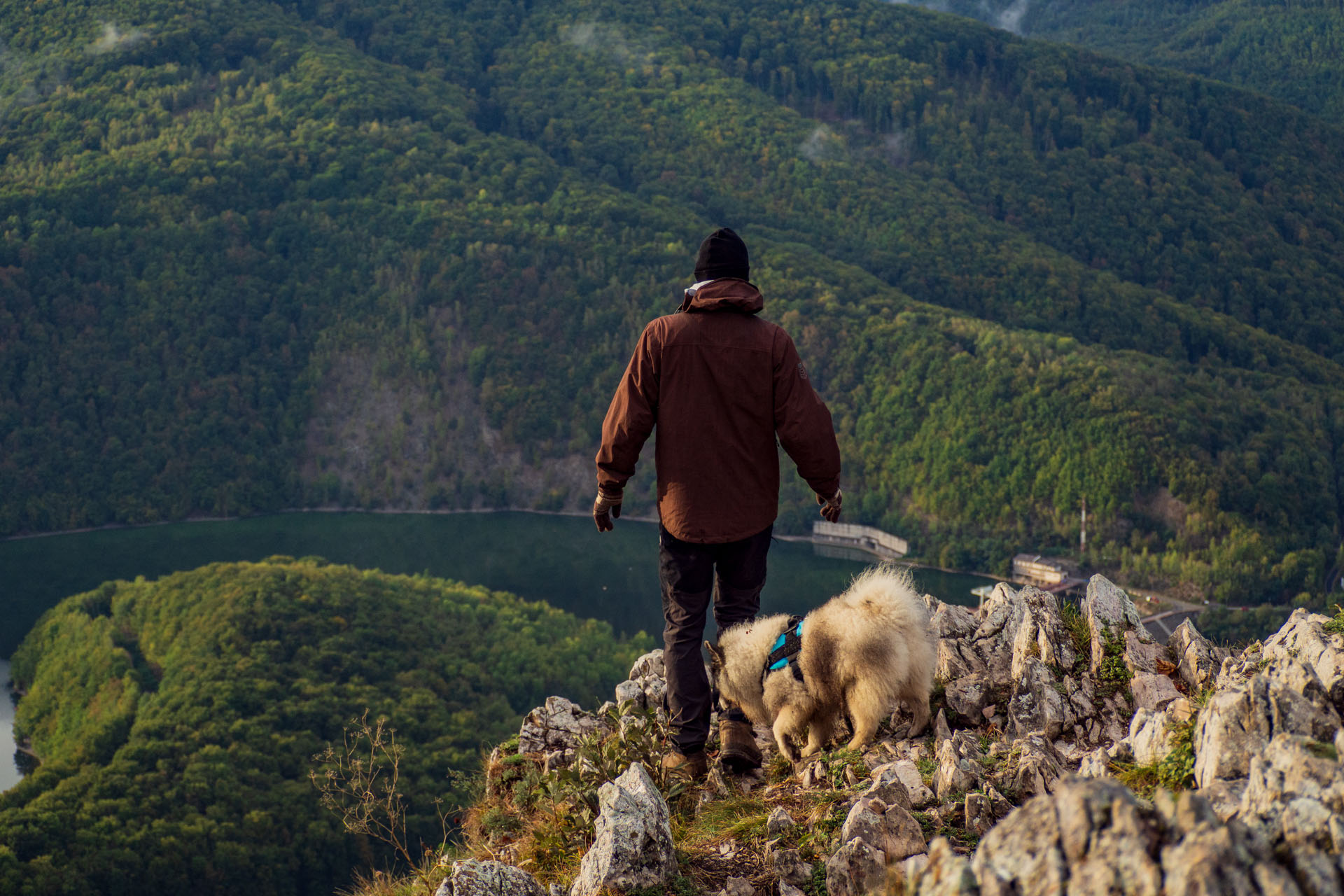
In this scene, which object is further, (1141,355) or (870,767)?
(1141,355)

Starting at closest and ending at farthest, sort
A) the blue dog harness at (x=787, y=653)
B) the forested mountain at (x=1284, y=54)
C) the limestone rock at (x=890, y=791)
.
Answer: the limestone rock at (x=890, y=791), the blue dog harness at (x=787, y=653), the forested mountain at (x=1284, y=54)

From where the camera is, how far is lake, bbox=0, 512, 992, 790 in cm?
8094

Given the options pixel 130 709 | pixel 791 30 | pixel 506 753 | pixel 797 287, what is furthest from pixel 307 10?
pixel 506 753

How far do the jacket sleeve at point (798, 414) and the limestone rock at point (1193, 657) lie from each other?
255 cm

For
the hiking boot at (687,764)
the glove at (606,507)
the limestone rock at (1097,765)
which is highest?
the glove at (606,507)

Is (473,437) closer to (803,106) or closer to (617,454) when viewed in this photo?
(803,106)

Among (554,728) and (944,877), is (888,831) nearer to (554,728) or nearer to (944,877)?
(944,877)

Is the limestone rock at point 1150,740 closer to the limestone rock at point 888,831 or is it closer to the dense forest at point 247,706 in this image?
the limestone rock at point 888,831

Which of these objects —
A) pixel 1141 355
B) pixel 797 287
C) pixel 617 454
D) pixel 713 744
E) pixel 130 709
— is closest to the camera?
pixel 617 454

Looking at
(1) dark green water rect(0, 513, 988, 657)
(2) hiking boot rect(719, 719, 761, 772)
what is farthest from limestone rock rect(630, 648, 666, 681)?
(1) dark green water rect(0, 513, 988, 657)

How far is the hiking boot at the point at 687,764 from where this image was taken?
6395 millimetres

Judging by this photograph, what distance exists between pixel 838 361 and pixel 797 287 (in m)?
13.0

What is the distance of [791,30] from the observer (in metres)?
181

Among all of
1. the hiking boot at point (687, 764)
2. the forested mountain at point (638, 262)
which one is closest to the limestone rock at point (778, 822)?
the hiking boot at point (687, 764)
